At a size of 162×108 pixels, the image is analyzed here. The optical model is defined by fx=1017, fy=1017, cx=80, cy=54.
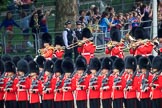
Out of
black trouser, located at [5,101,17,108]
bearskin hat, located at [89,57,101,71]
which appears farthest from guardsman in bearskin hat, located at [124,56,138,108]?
black trouser, located at [5,101,17,108]

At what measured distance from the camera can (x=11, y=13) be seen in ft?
115

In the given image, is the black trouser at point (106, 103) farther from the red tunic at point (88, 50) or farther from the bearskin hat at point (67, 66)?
the red tunic at point (88, 50)

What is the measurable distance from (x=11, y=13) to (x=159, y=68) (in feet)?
43.1

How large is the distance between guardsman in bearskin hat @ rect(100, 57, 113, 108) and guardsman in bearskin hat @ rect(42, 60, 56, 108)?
1.19 meters

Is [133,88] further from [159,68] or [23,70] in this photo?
[23,70]

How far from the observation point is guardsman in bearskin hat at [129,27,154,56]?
2719cm

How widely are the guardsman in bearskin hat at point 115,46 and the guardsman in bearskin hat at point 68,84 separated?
396 centimetres

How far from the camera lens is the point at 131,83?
2319 centimetres

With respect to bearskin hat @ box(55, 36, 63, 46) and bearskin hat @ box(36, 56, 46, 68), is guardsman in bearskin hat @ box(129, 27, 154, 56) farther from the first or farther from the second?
bearskin hat @ box(36, 56, 46, 68)

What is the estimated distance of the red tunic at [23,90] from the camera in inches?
955

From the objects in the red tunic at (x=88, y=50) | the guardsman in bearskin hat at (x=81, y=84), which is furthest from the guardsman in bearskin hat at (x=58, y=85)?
the red tunic at (x=88, y=50)

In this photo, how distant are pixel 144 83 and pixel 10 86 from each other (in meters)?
3.56

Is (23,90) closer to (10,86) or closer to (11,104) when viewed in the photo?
(10,86)

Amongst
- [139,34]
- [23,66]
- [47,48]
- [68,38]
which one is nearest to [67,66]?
[23,66]
